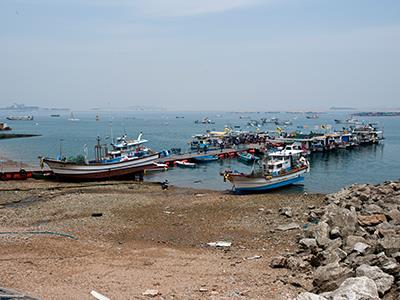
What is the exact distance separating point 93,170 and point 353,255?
97.0 ft

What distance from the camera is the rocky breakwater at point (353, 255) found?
10000 millimetres

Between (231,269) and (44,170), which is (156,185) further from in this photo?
(231,269)

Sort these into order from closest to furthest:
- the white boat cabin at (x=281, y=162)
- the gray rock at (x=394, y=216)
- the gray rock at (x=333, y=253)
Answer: the gray rock at (x=333, y=253) → the gray rock at (x=394, y=216) → the white boat cabin at (x=281, y=162)

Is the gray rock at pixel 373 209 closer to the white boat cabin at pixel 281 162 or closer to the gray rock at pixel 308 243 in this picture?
the gray rock at pixel 308 243

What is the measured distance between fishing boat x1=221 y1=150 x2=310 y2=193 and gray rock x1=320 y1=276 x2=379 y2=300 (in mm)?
22666

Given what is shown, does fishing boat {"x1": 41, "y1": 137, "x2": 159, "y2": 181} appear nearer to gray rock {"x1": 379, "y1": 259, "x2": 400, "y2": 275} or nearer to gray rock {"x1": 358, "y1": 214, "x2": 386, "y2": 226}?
gray rock {"x1": 358, "y1": 214, "x2": 386, "y2": 226}

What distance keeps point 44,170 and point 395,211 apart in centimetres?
3236

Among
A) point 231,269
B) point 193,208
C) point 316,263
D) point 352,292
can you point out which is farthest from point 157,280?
point 193,208

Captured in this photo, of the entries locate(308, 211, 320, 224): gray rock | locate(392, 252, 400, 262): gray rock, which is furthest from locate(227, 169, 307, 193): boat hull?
locate(392, 252, 400, 262): gray rock

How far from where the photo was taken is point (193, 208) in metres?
25.5

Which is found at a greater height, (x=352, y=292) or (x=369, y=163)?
(x=352, y=292)

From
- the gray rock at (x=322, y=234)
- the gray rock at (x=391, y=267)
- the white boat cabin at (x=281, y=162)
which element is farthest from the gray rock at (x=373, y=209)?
the white boat cabin at (x=281, y=162)

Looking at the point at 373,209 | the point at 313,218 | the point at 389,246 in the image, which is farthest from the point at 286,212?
the point at 389,246

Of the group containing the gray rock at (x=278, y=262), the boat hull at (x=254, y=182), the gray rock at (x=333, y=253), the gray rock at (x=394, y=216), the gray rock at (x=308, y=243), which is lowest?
the boat hull at (x=254, y=182)
